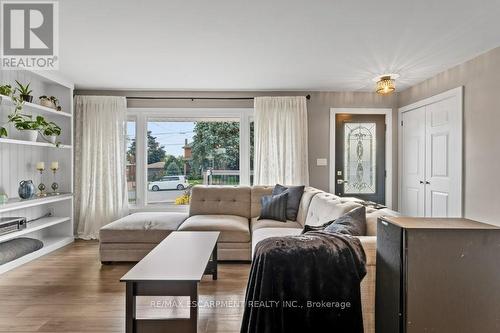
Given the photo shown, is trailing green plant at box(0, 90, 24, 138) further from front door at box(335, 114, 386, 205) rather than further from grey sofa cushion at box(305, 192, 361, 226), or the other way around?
front door at box(335, 114, 386, 205)

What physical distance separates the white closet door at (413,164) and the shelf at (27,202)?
16.4 ft

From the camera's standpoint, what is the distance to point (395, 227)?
1.52 metres

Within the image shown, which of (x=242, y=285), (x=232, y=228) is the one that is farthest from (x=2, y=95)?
(x=242, y=285)

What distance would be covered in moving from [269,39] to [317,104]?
2.12 metres

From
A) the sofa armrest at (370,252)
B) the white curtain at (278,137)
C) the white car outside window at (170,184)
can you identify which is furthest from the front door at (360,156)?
the sofa armrest at (370,252)

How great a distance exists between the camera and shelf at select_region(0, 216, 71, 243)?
127 inches

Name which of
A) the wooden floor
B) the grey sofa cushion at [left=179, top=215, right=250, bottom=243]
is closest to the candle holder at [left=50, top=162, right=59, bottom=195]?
the wooden floor

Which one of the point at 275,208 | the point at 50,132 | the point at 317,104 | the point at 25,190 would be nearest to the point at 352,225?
the point at 275,208

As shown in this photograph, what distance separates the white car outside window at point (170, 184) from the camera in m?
4.83

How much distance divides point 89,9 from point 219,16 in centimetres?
99

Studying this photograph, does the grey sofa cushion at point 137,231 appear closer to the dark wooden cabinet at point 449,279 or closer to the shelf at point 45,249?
the shelf at point 45,249

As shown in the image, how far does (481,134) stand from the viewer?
10.3 feet

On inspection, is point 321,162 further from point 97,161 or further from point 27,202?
point 27,202

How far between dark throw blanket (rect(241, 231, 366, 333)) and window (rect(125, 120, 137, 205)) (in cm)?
371
